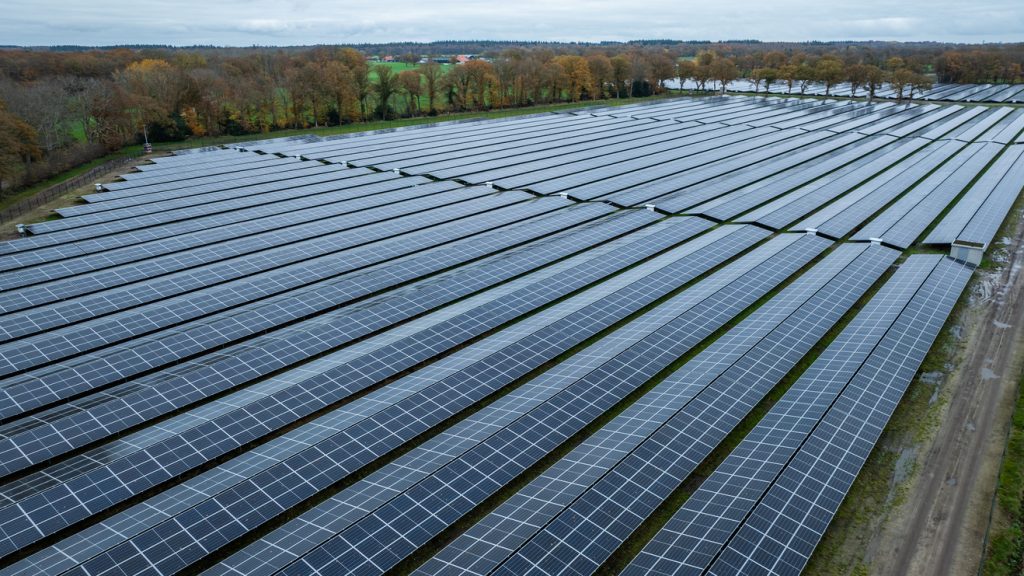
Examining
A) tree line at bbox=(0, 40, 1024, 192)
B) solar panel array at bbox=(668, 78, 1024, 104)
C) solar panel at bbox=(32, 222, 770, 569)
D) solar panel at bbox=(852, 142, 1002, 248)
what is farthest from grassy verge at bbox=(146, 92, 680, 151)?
solar panel at bbox=(32, 222, 770, 569)

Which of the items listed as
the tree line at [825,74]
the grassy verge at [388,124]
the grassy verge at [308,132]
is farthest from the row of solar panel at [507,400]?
the tree line at [825,74]

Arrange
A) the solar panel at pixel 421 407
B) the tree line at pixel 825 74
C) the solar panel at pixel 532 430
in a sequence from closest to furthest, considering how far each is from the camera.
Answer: the solar panel at pixel 532 430 → the solar panel at pixel 421 407 → the tree line at pixel 825 74

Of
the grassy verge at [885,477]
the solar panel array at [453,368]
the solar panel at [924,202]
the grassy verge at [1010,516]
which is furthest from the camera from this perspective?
the solar panel at [924,202]

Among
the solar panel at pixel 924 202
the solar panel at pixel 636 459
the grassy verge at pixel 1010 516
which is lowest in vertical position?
the grassy verge at pixel 1010 516

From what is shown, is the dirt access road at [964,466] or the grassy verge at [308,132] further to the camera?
the grassy verge at [308,132]

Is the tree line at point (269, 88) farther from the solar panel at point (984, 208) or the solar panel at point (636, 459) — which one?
the solar panel at point (984, 208)

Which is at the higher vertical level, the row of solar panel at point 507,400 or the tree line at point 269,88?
the tree line at point 269,88

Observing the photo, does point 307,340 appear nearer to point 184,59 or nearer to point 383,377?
point 383,377

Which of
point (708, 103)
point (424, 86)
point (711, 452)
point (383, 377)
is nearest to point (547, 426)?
point (711, 452)
